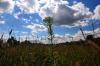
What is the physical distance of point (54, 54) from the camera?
163 inches

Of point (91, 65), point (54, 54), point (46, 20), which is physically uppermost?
point (46, 20)

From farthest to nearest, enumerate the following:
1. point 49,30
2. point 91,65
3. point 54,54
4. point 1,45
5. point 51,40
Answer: point 1,45
point 91,65
point 51,40
point 54,54
point 49,30

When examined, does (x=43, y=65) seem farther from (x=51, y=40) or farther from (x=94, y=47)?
(x=94, y=47)

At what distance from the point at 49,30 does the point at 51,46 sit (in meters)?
0.89

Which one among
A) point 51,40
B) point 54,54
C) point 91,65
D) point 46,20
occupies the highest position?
point 46,20

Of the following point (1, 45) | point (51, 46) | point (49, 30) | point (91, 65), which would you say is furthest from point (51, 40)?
point (1, 45)

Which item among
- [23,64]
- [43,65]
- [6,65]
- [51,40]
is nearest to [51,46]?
[51,40]

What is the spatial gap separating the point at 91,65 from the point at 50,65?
1.63m

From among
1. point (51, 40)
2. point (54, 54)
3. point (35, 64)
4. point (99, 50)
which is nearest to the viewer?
point (99, 50)

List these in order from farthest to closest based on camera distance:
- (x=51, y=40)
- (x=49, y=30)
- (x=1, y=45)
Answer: (x=1, y=45) < (x=51, y=40) < (x=49, y=30)

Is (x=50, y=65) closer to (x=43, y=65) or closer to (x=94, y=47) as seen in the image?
(x=43, y=65)

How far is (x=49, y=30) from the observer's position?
12.5 feet

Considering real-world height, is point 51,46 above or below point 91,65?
above

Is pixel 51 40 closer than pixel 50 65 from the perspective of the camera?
No
